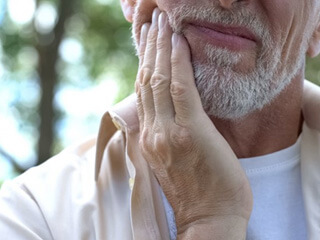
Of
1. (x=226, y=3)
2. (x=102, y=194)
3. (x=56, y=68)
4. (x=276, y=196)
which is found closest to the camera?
(x=226, y=3)

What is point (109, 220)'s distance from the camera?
245 cm

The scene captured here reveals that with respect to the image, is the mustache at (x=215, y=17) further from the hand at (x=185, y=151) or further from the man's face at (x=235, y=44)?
the hand at (x=185, y=151)

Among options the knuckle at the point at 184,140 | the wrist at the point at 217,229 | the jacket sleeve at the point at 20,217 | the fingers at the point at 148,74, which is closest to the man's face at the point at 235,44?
the fingers at the point at 148,74

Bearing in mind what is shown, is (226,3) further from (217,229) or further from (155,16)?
(217,229)

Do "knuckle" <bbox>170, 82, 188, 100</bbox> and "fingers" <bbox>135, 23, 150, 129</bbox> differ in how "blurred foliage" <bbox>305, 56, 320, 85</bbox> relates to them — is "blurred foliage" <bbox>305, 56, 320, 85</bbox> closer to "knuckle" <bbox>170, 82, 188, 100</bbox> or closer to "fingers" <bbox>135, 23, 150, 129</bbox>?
"fingers" <bbox>135, 23, 150, 129</bbox>

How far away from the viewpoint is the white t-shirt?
2611 millimetres

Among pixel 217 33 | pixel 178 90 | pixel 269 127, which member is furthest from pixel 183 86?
pixel 269 127

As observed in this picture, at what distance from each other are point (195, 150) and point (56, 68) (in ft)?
23.5

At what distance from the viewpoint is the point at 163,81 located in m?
2.38

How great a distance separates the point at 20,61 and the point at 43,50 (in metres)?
2.87

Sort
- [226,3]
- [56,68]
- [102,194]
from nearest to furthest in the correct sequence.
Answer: [226,3] → [102,194] → [56,68]

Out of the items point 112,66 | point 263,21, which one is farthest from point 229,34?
point 112,66

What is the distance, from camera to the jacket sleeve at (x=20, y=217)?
239 cm

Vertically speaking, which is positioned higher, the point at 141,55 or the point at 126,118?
the point at 141,55
